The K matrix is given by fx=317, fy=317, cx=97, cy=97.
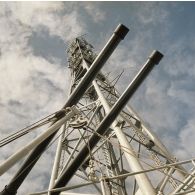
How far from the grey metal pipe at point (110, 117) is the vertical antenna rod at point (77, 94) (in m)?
0.82

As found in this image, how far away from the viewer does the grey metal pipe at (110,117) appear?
25.1 feet

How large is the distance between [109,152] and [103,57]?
24.9ft

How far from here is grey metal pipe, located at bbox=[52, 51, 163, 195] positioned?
765 cm

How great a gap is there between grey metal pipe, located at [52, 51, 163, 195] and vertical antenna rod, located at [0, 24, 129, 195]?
2.69 ft

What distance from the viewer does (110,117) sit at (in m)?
7.84

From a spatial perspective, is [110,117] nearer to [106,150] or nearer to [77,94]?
[77,94]

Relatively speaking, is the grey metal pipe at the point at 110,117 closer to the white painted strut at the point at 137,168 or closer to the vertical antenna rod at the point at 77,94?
the vertical antenna rod at the point at 77,94

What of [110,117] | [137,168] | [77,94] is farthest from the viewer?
[137,168]

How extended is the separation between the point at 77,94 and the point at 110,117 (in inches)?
44.1

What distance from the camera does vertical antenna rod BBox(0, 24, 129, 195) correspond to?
25.0 feet

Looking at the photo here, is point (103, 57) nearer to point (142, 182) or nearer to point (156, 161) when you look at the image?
point (142, 182)

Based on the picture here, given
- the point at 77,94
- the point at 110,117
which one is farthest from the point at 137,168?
the point at 77,94

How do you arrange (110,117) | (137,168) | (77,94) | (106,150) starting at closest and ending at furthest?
(110,117)
(77,94)
(137,168)
(106,150)

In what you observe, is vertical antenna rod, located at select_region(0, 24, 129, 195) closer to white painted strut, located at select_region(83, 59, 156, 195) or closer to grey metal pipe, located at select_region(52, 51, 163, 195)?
grey metal pipe, located at select_region(52, 51, 163, 195)
